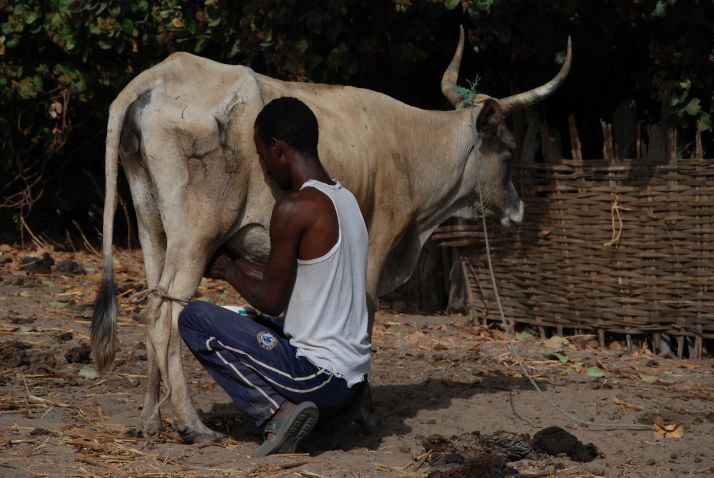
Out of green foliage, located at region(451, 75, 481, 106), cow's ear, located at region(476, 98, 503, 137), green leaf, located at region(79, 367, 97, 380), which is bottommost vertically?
green leaf, located at region(79, 367, 97, 380)

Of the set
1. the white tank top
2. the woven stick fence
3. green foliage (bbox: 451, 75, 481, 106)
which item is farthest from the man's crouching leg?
the woven stick fence

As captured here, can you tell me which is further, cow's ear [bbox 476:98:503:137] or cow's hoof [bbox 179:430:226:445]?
cow's ear [bbox 476:98:503:137]

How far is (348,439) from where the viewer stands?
18.4ft

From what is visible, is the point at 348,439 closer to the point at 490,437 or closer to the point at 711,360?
the point at 490,437

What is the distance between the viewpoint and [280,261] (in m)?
4.80

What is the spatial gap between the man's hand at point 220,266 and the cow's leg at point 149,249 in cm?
30

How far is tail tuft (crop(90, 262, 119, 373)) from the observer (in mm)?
5078

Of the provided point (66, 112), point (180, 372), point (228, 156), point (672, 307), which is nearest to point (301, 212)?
point (228, 156)

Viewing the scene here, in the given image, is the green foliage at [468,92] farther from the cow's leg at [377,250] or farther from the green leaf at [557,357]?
the green leaf at [557,357]

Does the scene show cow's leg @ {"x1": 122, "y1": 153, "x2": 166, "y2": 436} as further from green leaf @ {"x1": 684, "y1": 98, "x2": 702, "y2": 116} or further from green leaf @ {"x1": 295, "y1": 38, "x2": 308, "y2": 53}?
green leaf @ {"x1": 684, "y1": 98, "x2": 702, "y2": 116}

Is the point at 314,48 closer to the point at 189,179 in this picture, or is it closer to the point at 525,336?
the point at 525,336

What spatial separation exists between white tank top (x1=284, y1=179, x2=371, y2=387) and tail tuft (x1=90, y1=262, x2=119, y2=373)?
0.84m

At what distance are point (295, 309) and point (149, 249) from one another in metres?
0.99

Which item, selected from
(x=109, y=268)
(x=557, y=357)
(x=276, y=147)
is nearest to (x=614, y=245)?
(x=557, y=357)
